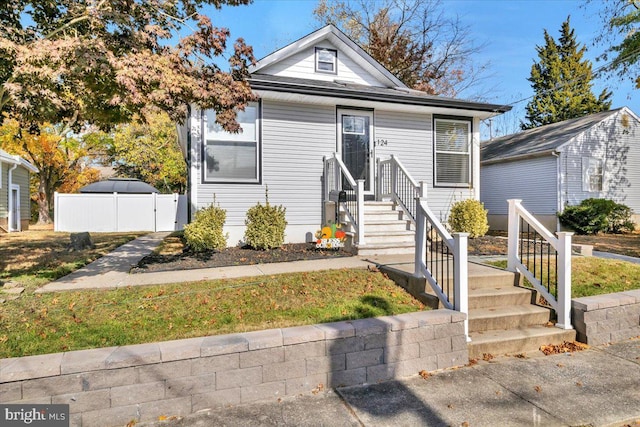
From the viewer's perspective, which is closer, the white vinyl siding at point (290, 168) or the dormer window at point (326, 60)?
the white vinyl siding at point (290, 168)

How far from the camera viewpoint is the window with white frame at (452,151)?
9.50 m

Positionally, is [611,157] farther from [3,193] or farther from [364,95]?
[3,193]

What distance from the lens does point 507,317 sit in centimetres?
393

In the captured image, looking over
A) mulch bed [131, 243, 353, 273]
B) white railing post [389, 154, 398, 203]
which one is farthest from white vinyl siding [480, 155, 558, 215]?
mulch bed [131, 243, 353, 273]

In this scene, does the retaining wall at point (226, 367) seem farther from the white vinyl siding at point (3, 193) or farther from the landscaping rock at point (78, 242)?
the white vinyl siding at point (3, 193)

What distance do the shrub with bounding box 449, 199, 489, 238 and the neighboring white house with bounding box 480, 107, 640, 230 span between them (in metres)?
7.67

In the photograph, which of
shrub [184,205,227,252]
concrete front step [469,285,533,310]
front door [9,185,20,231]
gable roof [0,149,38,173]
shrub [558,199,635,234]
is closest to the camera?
concrete front step [469,285,533,310]

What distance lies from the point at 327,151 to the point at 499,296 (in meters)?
5.36

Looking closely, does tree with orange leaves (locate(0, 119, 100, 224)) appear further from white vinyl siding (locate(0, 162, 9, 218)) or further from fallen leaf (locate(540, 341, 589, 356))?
fallen leaf (locate(540, 341, 589, 356))

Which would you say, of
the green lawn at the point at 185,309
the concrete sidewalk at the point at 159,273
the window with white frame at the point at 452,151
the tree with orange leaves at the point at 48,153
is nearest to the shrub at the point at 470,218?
the window with white frame at the point at 452,151

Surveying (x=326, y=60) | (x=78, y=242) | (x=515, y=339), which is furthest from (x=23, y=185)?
(x=515, y=339)

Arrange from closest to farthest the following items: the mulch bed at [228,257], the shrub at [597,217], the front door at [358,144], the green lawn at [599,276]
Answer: the green lawn at [599,276] < the mulch bed at [228,257] < the front door at [358,144] < the shrub at [597,217]

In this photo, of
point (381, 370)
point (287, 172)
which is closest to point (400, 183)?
point (287, 172)

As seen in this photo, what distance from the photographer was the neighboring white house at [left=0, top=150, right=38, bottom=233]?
1406cm
